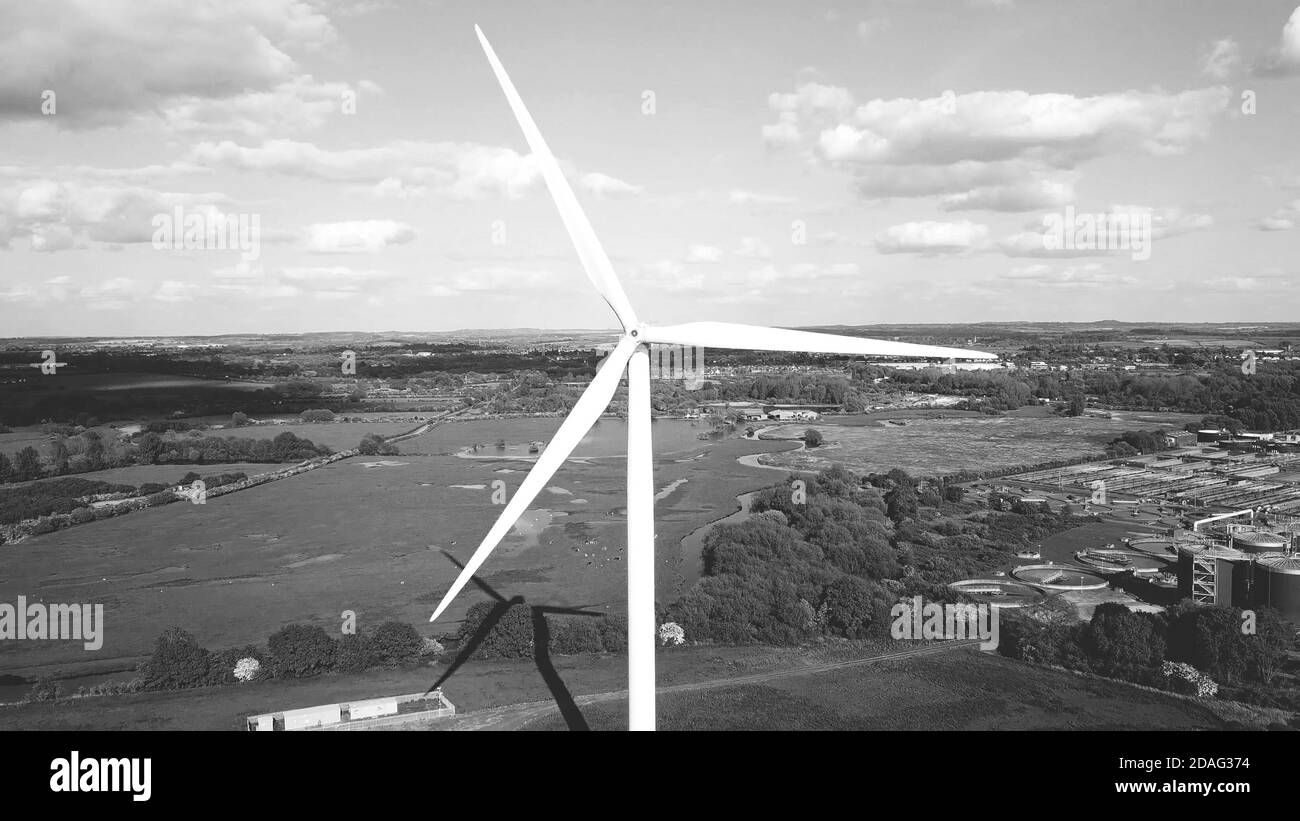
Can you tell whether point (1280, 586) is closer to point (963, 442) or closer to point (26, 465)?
point (963, 442)

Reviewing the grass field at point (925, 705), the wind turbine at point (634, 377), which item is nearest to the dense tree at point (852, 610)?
the grass field at point (925, 705)

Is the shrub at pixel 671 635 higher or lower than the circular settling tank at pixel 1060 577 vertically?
lower

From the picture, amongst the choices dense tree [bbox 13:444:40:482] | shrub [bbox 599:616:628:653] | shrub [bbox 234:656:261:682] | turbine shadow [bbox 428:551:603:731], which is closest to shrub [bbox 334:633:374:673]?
shrub [bbox 234:656:261:682]

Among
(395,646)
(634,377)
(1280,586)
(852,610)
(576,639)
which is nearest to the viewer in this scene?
(634,377)

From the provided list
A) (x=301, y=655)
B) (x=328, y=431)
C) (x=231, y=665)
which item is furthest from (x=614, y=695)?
(x=328, y=431)

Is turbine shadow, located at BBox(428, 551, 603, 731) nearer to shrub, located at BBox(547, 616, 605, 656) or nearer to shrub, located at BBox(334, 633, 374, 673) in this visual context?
shrub, located at BBox(547, 616, 605, 656)

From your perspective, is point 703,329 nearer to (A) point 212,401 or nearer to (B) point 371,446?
(B) point 371,446

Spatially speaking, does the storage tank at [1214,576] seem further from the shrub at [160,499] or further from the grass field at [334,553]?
the shrub at [160,499]
